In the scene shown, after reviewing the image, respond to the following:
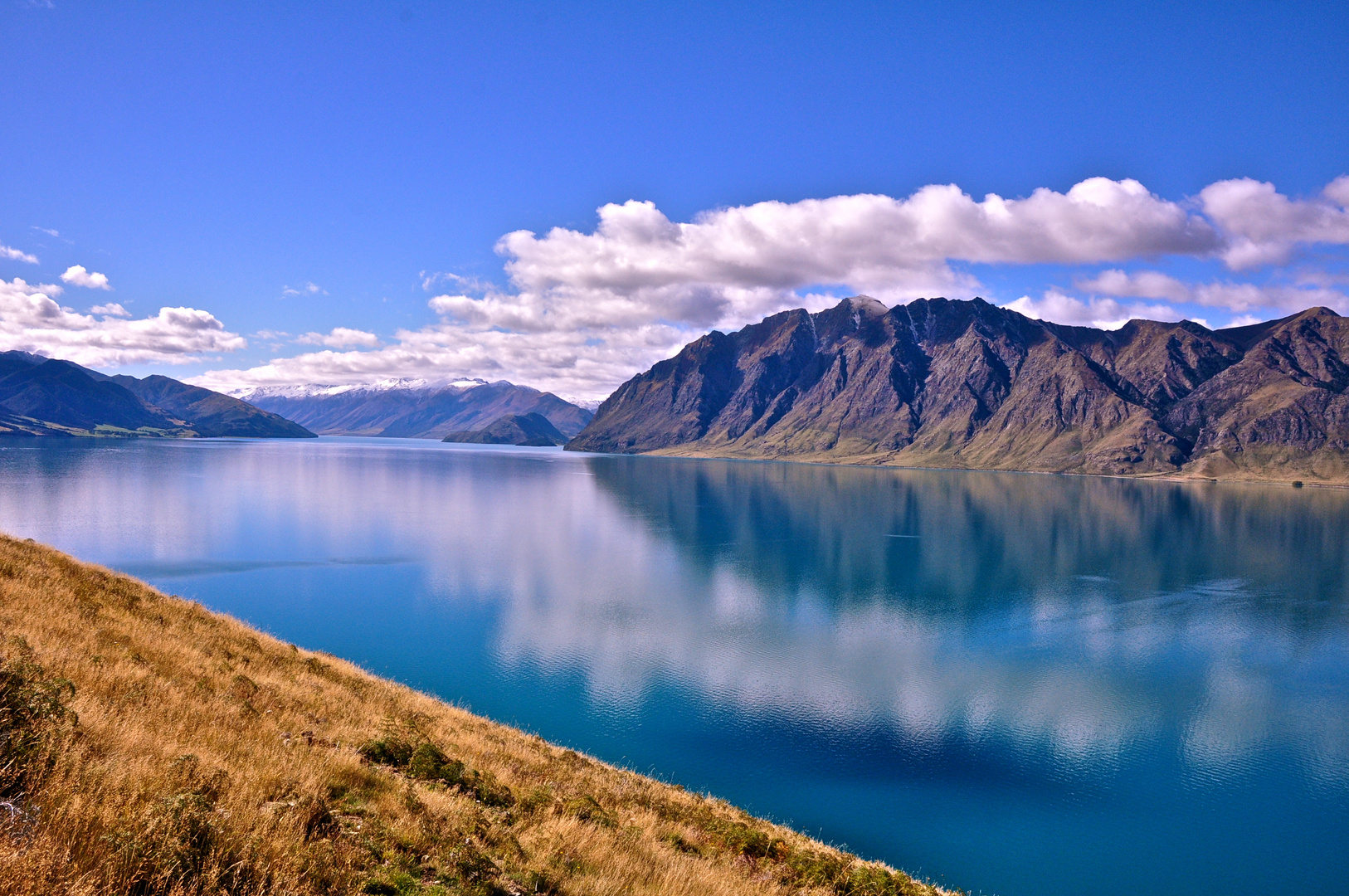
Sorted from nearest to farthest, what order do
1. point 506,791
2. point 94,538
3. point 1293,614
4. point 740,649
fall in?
point 506,791 → point 740,649 → point 1293,614 → point 94,538

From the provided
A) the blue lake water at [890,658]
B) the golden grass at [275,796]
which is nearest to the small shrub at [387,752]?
the golden grass at [275,796]

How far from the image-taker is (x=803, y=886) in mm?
15836

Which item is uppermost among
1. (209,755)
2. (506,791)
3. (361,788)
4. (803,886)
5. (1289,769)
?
(209,755)

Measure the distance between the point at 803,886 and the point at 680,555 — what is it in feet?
244

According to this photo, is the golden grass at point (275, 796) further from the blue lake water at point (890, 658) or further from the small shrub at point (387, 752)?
the blue lake water at point (890, 658)

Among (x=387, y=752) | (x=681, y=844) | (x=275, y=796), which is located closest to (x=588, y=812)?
(x=681, y=844)

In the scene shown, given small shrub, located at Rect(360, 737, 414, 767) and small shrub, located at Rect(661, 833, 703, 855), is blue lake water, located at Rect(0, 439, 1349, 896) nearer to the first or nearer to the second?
small shrub, located at Rect(661, 833, 703, 855)

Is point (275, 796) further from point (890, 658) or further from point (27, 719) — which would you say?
point (890, 658)

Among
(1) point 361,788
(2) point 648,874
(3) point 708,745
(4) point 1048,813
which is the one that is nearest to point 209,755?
(1) point 361,788

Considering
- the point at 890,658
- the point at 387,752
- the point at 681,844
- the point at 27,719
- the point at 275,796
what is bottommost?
the point at 890,658

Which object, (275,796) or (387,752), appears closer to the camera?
(275,796)

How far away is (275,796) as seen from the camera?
402 inches

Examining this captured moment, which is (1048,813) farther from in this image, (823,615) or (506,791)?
(823,615)

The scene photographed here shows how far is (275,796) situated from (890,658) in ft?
157
